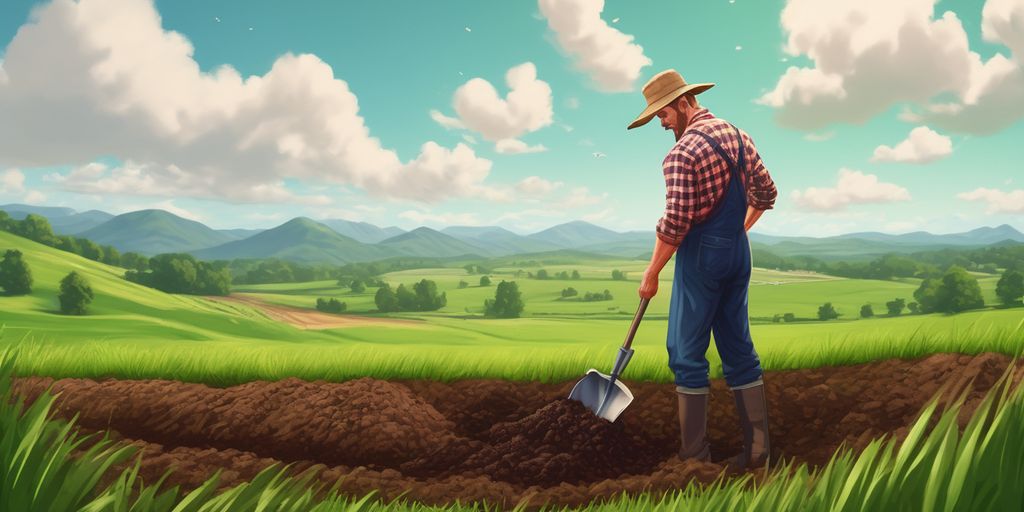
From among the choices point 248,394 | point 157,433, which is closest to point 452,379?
point 248,394

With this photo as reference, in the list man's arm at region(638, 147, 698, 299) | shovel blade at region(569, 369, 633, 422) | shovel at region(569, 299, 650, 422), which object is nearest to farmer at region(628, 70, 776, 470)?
man's arm at region(638, 147, 698, 299)

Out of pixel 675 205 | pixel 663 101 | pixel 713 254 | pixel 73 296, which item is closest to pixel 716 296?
pixel 713 254

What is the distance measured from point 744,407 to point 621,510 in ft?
7.44

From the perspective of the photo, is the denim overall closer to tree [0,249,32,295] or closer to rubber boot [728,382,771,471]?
rubber boot [728,382,771,471]

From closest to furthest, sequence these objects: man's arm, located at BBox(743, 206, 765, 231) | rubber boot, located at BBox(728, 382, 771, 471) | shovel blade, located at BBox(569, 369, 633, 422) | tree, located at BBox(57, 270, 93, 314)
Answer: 1. rubber boot, located at BBox(728, 382, 771, 471)
2. man's arm, located at BBox(743, 206, 765, 231)
3. shovel blade, located at BBox(569, 369, 633, 422)
4. tree, located at BBox(57, 270, 93, 314)

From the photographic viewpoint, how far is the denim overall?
4.05m

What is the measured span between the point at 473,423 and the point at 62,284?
5.55 meters

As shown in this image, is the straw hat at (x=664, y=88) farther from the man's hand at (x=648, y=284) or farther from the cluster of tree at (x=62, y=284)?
the cluster of tree at (x=62, y=284)

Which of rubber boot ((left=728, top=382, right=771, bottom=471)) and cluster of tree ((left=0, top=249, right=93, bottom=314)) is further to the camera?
cluster of tree ((left=0, top=249, right=93, bottom=314))

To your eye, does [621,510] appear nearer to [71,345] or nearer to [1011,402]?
[1011,402]

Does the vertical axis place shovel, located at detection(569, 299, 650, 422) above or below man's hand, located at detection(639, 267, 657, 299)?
below

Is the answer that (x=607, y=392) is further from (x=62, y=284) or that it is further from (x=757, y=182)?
(x=62, y=284)

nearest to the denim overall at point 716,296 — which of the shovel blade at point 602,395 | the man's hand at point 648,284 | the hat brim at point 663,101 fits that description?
the man's hand at point 648,284

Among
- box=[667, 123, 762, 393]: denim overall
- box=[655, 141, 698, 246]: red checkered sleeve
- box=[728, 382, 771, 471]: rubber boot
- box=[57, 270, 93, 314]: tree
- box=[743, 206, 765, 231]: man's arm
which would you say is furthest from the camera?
box=[57, 270, 93, 314]: tree
